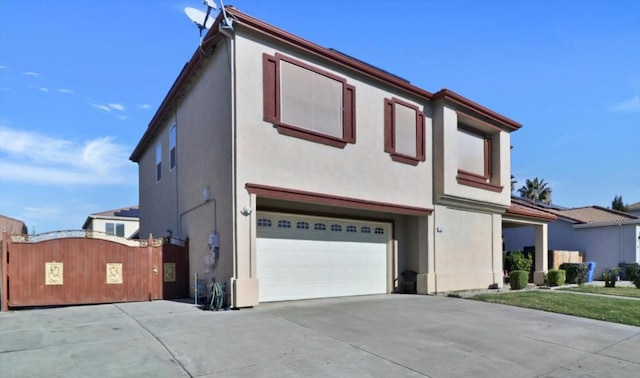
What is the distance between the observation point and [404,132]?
590 inches

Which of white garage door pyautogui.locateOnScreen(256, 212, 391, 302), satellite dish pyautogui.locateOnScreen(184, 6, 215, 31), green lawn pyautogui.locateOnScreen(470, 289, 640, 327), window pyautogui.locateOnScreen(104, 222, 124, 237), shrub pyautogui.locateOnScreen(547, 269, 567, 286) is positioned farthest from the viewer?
window pyautogui.locateOnScreen(104, 222, 124, 237)

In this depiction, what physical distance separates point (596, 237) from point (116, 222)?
34.4 meters

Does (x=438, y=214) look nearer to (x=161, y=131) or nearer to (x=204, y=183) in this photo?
(x=204, y=183)

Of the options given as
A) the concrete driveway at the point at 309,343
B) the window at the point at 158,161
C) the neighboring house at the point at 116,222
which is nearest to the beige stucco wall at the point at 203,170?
the window at the point at 158,161

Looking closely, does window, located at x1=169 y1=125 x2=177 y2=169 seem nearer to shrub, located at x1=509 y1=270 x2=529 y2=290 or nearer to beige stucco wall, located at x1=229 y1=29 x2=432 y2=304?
beige stucco wall, located at x1=229 y1=29 x2=432 y2=304

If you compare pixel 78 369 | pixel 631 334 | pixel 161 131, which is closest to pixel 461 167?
pixel 631 334

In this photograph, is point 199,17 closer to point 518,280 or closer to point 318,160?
point 318,160

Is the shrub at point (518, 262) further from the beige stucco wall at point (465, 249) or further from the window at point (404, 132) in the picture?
the window at point (404, 132)

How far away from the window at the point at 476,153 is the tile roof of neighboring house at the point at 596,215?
12.8m

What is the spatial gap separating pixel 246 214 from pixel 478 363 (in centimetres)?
649

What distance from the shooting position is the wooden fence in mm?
10898

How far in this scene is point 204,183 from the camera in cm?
1306

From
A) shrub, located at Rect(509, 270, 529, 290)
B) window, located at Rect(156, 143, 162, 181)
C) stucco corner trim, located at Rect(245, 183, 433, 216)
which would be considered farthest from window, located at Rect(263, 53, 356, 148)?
window, located at Rect(156, 143, 162, 181)

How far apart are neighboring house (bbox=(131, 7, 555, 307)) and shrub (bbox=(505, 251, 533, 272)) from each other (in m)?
4.74
